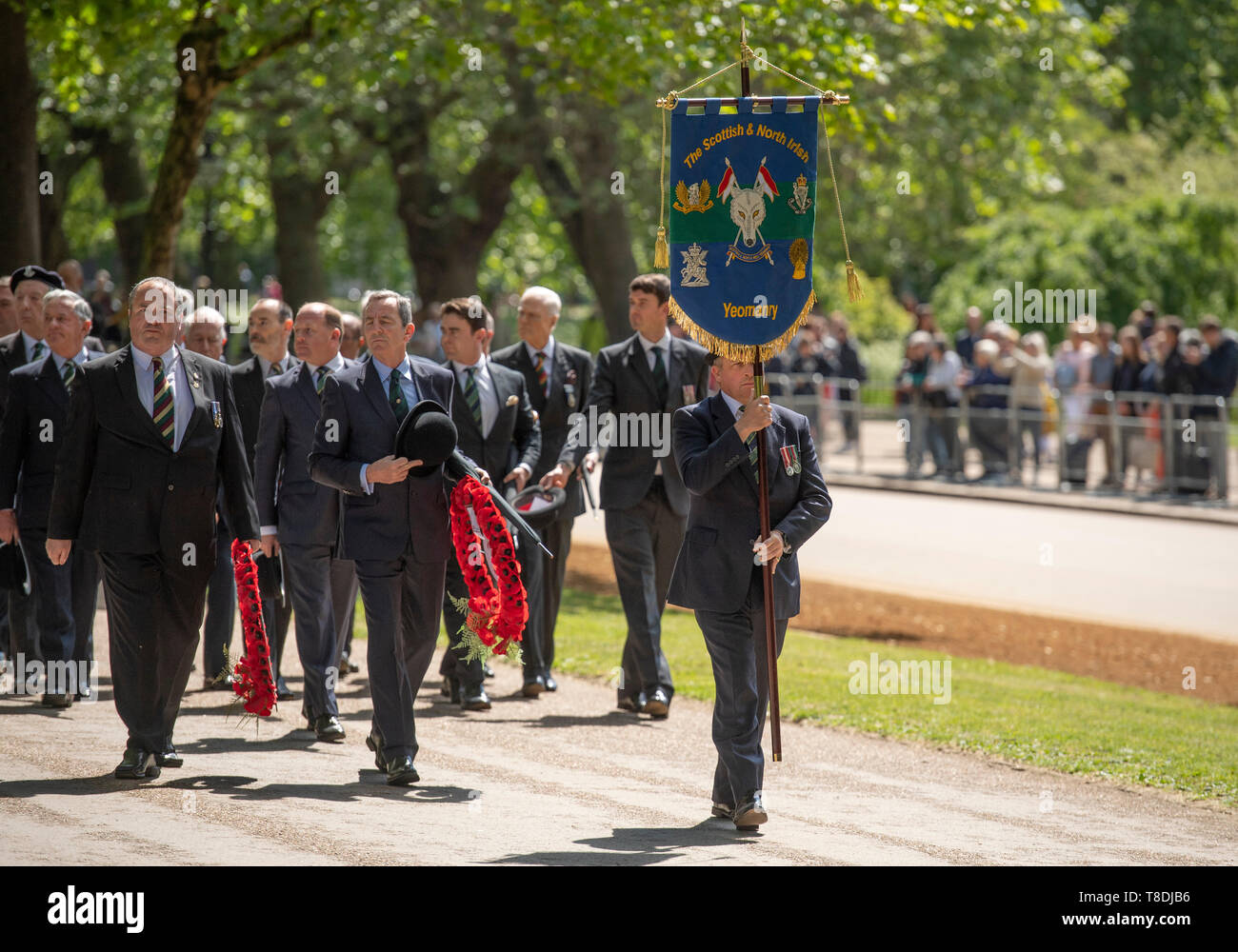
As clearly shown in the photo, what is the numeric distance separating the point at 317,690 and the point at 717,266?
3.10 m

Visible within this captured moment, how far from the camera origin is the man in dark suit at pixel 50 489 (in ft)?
29.0

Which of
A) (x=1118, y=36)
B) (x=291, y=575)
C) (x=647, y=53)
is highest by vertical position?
(x=1118, y=36)

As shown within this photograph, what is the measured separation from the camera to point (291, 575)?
28.5 feet

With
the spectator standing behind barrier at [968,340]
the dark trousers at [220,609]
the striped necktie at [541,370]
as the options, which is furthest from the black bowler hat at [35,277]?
the spectator standing behind barrier at [968,340]

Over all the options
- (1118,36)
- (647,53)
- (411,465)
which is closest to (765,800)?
(411,465)

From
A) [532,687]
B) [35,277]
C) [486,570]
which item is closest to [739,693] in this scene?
[486,570]

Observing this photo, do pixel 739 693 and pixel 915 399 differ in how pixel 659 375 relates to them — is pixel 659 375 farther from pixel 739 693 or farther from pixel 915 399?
pixel 915 399

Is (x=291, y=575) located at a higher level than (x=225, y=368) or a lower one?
lower

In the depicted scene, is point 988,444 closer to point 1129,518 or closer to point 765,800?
point 1129,518

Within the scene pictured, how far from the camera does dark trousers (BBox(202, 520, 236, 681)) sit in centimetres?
963

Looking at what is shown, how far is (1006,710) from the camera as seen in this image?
10391 millimetres

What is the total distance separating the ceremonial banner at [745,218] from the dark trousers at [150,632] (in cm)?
255
